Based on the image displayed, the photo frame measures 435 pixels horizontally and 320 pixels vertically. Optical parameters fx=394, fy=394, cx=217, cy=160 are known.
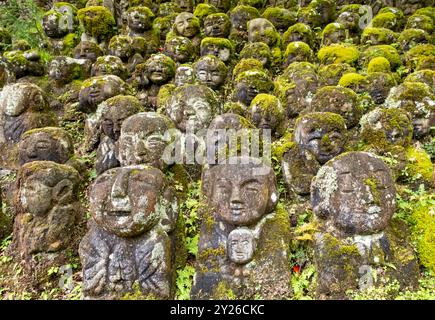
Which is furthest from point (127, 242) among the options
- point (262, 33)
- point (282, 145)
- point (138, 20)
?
point (138, 20)

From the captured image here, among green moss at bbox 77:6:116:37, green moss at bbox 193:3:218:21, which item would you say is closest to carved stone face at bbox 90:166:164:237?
green moss at bbox 77:6:116:37

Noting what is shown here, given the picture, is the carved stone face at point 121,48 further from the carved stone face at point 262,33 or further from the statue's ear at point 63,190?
the statue's ear at point 63,190

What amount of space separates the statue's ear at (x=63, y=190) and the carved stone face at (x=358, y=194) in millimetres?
3872

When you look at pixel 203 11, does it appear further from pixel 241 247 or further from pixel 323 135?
pixel 241 247

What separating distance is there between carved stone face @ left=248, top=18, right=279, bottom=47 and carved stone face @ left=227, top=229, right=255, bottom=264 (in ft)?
35.0

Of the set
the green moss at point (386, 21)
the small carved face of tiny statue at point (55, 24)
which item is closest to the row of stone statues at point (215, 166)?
the small carved face of tiny statue at point (55, 24)

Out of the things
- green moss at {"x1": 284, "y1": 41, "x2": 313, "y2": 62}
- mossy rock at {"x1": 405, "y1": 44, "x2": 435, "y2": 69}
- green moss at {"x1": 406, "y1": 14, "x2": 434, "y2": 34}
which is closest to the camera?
mossy rock at {"x1": 405, "y1": 44, "x2": 435, "y2": 69}

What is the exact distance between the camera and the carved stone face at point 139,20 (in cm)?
1547

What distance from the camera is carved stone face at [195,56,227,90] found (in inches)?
441

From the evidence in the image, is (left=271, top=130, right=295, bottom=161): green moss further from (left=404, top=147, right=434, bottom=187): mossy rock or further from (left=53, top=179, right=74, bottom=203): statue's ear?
(left=53, top=179, right=74, bottom=203): statue's ear

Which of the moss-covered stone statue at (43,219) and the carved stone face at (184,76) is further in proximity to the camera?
the carved stone face at (184,76)

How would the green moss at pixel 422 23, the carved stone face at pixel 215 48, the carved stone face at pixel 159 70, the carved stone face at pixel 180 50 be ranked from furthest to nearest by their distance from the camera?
the green moss at pixel 422 23 → the carved stone face at pixel 180 50 → the carved stone face at pixel 215 48 → the carved stone face at pixel 159 70

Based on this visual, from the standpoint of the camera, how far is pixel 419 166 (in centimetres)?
715

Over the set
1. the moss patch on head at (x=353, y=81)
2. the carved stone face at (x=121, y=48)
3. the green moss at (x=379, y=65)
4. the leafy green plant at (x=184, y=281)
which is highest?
the carved stone face at (x=121, y=48)
